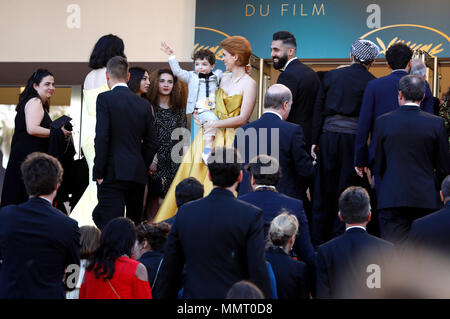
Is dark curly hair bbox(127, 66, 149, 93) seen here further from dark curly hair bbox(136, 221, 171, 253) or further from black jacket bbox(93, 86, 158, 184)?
dark curly hair bbox(136, 221, 171, 253)

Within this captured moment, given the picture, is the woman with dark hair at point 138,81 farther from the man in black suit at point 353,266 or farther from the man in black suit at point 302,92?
the man in black suit at point 353,266

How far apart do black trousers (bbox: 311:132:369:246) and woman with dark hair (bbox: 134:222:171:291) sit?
5.15 ft

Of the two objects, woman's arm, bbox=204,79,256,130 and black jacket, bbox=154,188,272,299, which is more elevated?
woman's arm, bbox=204,79,256,130

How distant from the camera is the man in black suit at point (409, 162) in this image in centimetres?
540

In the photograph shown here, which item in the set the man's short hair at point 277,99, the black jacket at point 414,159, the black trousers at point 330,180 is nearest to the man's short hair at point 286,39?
the black trousers at point 330,180

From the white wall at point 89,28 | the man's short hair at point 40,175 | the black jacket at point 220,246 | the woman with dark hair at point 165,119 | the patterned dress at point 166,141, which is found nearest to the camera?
the black jacket at point 220,246

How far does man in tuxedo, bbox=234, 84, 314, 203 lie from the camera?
18.3 feet

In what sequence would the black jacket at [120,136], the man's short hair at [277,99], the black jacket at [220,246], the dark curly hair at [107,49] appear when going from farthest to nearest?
1. the dark curly hair at [107,49]
2. the black jacket at [120,136]
3. the man's short hair at [277,99]
4. the black jacket at [220,246]

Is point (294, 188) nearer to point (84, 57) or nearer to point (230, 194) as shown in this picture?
point (230, 194)

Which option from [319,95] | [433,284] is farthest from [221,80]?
[433,284]

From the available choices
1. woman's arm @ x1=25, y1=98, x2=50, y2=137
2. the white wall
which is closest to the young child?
woman's arm @ x1=25, y1=98, x2=50, y2=137

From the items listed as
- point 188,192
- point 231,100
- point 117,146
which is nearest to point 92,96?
point 117,146

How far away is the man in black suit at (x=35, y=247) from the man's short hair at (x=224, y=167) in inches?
30.0

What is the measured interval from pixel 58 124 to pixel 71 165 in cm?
47
